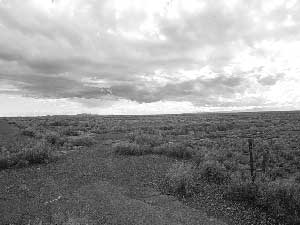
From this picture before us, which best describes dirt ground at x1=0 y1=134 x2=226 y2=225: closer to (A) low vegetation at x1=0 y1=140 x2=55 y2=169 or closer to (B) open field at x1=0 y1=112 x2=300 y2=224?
(B) open field at x1=0 y1=112 x2=300 y2=224

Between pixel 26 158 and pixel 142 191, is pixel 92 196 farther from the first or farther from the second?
pixel 26 158

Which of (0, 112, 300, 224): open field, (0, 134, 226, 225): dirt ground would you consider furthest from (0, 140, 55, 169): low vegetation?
(0, 134, 226, 225): dirt ground

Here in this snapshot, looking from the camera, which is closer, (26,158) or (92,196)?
(92,196)

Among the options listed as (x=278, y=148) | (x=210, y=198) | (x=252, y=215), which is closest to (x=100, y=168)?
(x=210, y=198)

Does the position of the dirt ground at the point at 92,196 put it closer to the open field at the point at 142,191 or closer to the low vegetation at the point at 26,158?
the open field at the point at 142,191

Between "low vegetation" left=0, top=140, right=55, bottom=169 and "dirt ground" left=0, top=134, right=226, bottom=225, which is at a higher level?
"low vegetation" left=0, top=140, right=55, bottom=169

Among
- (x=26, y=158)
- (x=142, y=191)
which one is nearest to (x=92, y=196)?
(x=142, y=191)

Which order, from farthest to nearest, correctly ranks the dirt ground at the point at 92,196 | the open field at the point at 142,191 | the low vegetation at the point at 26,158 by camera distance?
1. the low vegetation at the point at 26,158
2. the open field at the point at 142,191
3. the dirt ground at the point at 92,196

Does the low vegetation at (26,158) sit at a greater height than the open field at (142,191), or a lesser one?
greater

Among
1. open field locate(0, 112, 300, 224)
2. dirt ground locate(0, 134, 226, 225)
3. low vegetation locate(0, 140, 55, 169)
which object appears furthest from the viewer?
low vegetation locate(0, 140, 55, 169)

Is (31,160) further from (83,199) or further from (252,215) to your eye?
(252,215)

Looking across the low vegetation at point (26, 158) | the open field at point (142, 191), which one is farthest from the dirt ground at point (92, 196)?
the low vegetation at point (26, 158)

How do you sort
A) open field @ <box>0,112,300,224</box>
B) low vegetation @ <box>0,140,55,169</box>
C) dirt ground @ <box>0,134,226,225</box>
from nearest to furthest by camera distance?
dirt ground @ <box>0,134,226,225</box> → open field @ <box>0,112,300,224</box> → low vegetation @ <box>0,140,55,169</box>

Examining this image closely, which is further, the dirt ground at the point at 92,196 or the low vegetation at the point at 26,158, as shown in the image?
the low vegetation at the point at 26,158
